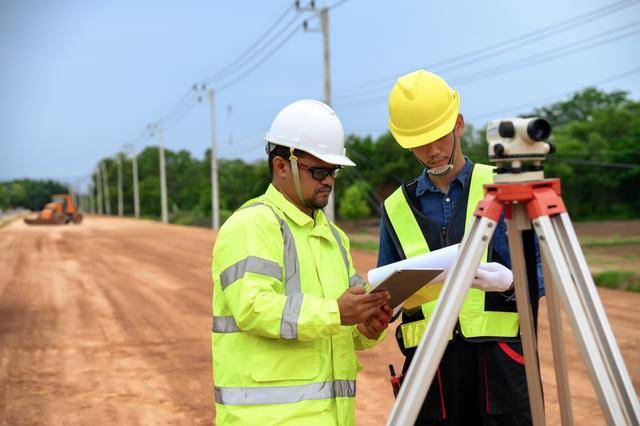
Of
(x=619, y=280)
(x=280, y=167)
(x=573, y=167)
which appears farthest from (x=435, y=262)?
(x=573, y=167)

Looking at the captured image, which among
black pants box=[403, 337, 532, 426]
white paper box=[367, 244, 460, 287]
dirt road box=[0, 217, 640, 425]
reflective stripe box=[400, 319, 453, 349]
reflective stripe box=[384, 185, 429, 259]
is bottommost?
dirt road box=[0, 217, 640, 425]

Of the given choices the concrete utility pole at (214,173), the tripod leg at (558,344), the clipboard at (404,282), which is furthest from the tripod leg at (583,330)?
the concrete utility pole at (214,173)

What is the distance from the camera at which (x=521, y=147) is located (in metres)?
1.96

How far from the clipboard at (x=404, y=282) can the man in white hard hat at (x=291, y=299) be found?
0.17 ft

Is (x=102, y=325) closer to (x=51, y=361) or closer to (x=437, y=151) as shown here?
(x=51, y=361)

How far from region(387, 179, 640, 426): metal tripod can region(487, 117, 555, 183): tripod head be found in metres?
0.04

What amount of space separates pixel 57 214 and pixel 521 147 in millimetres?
42265

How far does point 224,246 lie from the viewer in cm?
225

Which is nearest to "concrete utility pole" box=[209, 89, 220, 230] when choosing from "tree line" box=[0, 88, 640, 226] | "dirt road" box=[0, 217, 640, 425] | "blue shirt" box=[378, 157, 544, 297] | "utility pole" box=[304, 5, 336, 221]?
"tree line" box=[0, 88, 640, 226]

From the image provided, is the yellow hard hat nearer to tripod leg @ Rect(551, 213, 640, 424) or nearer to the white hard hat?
the white hard hat

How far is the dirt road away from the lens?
5.51 metres

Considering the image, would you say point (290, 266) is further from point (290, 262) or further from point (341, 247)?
point (341, 247)

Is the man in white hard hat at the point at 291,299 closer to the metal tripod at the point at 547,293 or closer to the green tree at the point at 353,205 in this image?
the metal tripod at the point at 547,293

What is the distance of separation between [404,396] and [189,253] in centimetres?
1776
